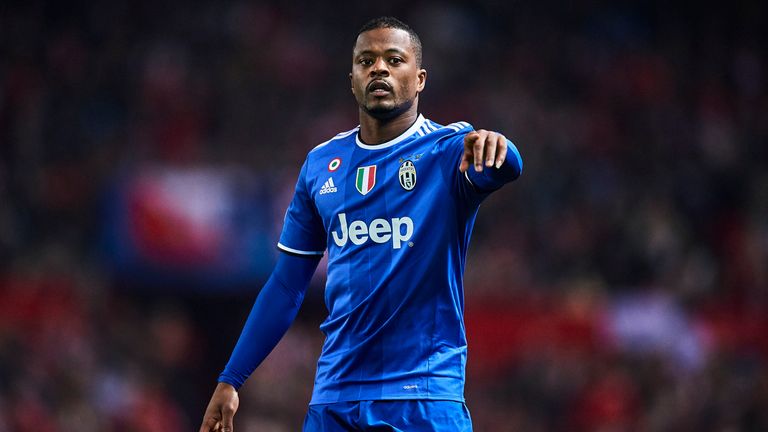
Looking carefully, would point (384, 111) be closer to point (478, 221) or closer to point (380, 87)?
point (380, 87)

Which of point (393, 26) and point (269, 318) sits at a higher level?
point (393, 26)

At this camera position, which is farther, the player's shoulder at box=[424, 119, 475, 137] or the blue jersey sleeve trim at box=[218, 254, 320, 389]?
the blue jersey sleeve trim at box=[218, 254, 320, 389]

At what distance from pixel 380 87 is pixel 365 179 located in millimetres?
347

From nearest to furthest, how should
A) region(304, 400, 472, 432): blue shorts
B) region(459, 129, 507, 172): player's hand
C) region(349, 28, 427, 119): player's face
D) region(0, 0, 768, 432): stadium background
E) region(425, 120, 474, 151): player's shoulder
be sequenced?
region(459, 129, 507, 172): player's hand < region(304, 400, 472, 432): blue shorts < region(425, 120, 474, 151): player's shoulder < region(349, 28, 427, 119): player's face < region(0, 0, 768, 432): stadium background

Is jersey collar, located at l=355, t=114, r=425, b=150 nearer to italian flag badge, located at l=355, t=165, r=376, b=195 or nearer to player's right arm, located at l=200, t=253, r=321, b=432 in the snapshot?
italian flag badge, located at l=355, t=165, r=376, b=195

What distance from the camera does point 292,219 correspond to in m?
4.36

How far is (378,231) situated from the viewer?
3957mm

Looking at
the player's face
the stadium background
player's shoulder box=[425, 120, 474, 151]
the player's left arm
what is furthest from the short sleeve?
the stadium background

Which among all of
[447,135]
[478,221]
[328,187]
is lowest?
[328,187]

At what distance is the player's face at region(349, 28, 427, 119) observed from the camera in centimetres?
408

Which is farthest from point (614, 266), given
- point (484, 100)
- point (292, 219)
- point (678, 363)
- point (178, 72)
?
point (292, 219)

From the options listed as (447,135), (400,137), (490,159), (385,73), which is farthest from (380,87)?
(490,159)

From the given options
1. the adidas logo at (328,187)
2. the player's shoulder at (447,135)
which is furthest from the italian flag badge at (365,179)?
the player's shoulder at (447,135)

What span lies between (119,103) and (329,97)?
2.56 m
